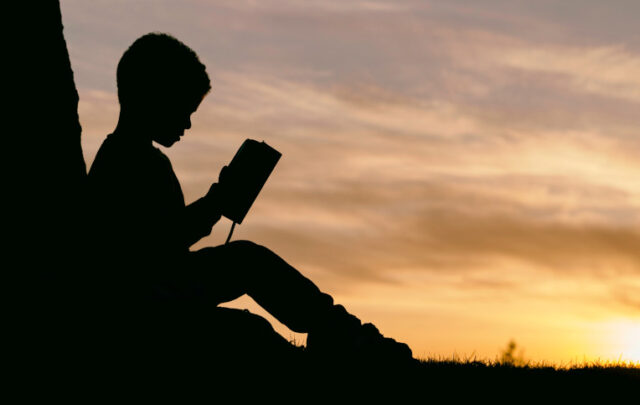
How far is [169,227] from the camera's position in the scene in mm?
5535

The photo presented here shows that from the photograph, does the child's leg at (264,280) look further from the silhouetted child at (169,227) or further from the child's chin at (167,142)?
the child's chin at (167,142)

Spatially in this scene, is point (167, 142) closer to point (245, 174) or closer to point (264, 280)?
point (245, 174)

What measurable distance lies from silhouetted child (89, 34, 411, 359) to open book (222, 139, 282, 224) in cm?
8

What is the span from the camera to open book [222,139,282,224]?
5.64 metres

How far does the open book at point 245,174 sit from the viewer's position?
18.5 ft

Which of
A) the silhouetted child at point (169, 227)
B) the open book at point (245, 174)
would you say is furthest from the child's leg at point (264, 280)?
the open book at point (245, 174)

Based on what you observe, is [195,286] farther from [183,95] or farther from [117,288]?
[183,95]

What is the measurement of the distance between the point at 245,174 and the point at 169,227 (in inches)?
24.7

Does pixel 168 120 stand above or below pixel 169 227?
above

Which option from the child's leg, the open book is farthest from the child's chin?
the child's leg

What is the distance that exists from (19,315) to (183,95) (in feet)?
6.11

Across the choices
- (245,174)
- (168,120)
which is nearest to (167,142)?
(168,120)

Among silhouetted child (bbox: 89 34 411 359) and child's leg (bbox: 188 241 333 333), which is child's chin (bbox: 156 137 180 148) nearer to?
silhouetted child (bbox: 89 34 411 359)

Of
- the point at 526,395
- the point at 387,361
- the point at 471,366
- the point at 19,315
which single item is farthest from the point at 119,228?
the point at 471,366
